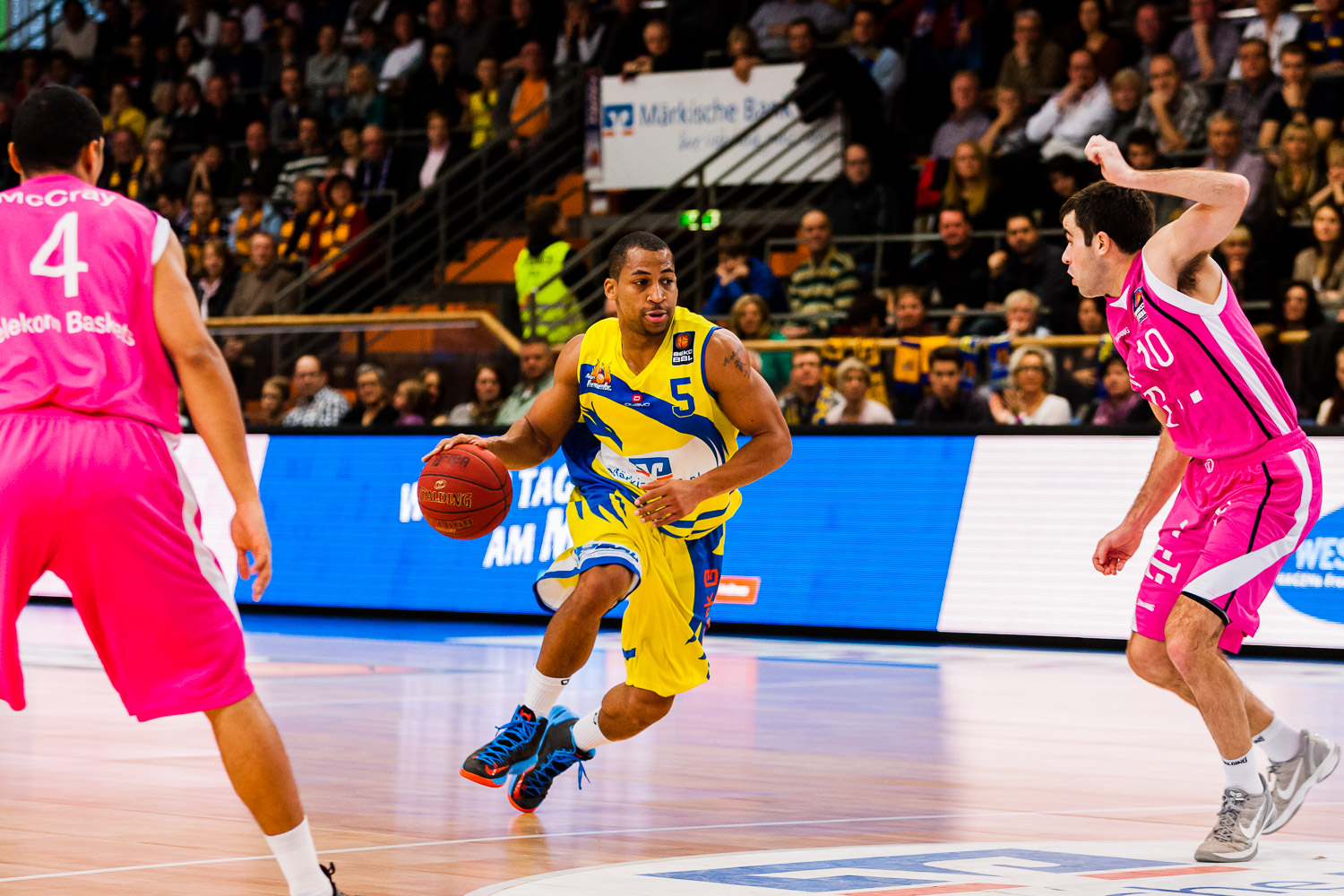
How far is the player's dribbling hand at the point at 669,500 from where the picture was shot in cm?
610

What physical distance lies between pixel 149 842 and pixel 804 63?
473 inches

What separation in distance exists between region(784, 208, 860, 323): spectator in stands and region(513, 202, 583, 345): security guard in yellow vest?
186cm

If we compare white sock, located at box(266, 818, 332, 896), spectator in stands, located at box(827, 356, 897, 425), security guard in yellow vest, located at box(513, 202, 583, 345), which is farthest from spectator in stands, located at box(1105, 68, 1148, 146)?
white sock, located at box(266, 818, 332, 896)

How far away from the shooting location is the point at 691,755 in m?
7.48

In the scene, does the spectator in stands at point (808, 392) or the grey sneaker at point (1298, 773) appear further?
the spectator in stands at point (808, 392)

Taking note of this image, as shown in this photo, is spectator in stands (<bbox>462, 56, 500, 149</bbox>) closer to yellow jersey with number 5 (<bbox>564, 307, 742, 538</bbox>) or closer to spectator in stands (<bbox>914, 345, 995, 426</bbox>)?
spectator in stands (<bbox>914, 345, 995, 426</bbox>)

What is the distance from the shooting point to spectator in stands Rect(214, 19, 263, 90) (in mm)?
21172

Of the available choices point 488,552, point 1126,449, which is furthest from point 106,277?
point 488,552

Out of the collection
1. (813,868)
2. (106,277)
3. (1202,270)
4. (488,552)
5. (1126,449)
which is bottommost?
(488,552)

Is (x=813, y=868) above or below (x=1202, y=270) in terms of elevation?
below

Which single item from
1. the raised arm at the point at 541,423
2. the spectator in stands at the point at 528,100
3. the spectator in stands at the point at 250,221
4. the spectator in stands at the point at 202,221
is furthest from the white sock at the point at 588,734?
the spectator in stands at the point at 202,221

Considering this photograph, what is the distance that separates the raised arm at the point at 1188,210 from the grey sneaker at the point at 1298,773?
146cm

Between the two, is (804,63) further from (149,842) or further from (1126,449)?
(149,842)

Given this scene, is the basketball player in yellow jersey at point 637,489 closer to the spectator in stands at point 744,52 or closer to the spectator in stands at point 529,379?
the spectator in stands at point 529,379
